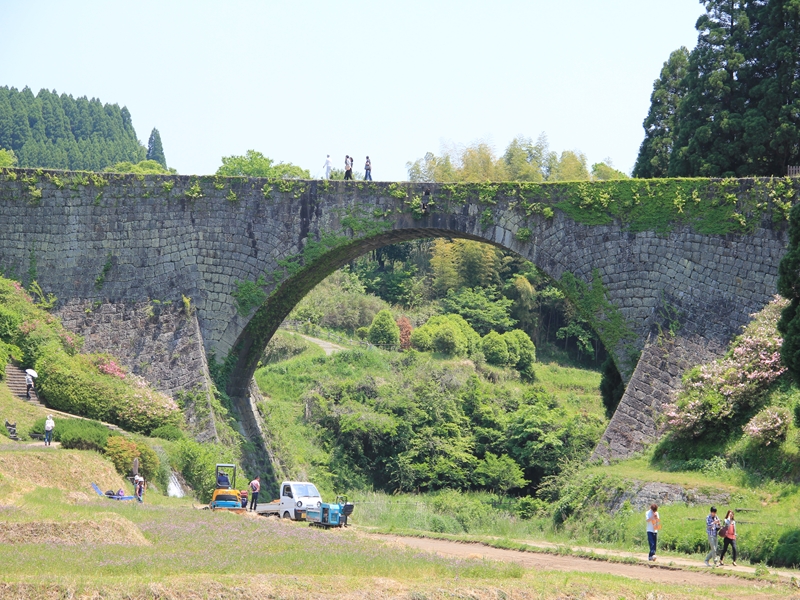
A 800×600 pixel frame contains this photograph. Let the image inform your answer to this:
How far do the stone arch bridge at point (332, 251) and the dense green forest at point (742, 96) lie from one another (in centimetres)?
542

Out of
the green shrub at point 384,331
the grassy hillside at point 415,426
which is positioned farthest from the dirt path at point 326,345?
the grassy hillside at point 415,426

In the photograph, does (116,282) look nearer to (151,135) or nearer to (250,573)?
(250,573)

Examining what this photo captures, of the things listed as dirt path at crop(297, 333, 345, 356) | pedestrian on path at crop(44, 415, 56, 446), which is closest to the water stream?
pedestrian on path at crop(44, 415, 56, 446)

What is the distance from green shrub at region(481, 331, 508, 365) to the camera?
5372cm

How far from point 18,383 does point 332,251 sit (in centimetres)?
934

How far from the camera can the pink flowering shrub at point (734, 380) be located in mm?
25344

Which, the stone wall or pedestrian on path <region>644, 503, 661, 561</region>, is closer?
pedestrian on path <region>644, 503, 661, 561</region>

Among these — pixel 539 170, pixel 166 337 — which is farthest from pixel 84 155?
pixel 166 337

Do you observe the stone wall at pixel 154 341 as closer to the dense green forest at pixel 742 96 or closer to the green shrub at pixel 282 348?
the dense green forest at pixel 742 96

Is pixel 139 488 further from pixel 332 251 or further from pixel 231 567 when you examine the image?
pixel 231 567

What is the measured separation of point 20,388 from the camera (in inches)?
1252

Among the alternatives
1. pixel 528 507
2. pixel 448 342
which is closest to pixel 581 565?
pixel 528 507

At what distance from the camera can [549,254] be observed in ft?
98.5

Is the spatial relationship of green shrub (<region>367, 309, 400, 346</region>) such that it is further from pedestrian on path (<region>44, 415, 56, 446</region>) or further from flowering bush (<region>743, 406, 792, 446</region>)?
flowering bush (<region>743, 406, 792, 446</region>)
